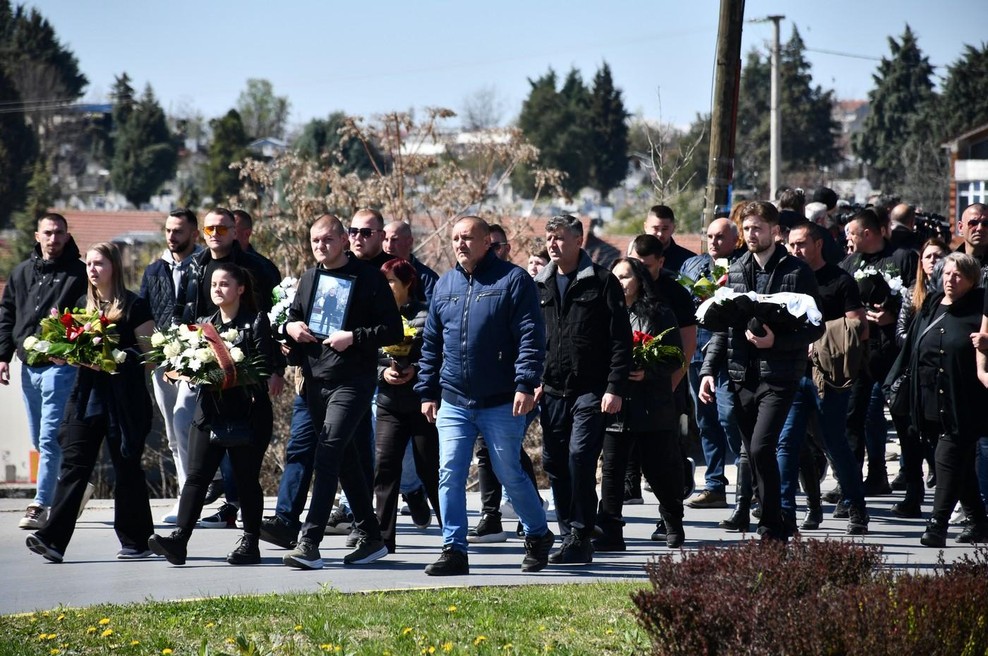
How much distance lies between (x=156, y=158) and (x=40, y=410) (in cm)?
7737

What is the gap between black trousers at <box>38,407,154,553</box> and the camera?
807 cm

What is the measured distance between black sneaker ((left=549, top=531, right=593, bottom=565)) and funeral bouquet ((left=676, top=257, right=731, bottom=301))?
211 cm

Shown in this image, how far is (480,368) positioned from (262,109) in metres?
94.4

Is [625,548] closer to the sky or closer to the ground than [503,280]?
closer to the ground

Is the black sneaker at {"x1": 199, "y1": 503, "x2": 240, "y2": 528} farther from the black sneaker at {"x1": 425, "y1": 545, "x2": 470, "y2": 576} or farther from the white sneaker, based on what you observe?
the black sneaker at {"x1": 425, "y1": 545, "x2": 470, "y2": 576}

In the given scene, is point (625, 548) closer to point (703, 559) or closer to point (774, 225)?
point (774, 225)

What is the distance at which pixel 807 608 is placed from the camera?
15.7ft

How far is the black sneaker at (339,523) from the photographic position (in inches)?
368


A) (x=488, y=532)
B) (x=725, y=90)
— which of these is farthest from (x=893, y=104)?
(x=488, y=532)

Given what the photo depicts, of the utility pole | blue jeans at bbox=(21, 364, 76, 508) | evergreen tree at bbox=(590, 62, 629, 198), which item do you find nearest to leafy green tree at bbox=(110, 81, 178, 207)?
evergreen tree at bbox=(590, 62, 629, 198)

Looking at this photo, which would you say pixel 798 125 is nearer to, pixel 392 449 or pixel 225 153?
pixel 225 153

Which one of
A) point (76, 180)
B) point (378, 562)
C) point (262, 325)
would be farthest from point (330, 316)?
point (76, 180)

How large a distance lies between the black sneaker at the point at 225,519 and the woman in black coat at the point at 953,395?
4958mm

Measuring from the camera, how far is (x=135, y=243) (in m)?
47.8
